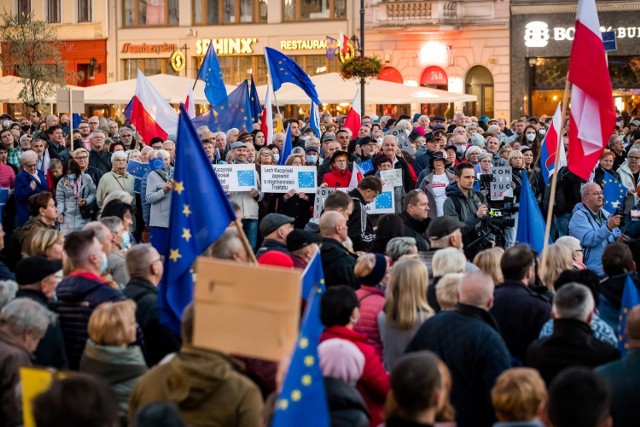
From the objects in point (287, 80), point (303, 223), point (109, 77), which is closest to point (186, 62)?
point (109, 77)

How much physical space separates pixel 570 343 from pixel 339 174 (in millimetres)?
8426

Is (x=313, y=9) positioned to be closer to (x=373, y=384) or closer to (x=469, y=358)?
(x=469, y=358)

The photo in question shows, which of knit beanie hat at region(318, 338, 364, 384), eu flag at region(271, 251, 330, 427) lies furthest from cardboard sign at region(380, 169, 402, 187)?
eu flag at region(271, 251, 330, 427)

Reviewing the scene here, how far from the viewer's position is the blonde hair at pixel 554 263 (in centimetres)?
896

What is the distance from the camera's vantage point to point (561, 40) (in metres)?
41.7

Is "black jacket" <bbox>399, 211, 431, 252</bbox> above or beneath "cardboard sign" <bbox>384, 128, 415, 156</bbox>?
beneath

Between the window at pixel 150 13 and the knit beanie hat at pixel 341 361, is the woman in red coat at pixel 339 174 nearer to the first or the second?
the knit beanie hat at pixel 341 361

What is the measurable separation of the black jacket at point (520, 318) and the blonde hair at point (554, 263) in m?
1.19

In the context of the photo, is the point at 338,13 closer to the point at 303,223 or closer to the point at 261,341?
the point at 303,223

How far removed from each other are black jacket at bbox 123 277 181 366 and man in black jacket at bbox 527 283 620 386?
232cm

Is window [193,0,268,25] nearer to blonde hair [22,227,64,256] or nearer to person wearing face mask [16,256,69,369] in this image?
blonde hair [22,227,64,256]

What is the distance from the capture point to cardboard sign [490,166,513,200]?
14.5m

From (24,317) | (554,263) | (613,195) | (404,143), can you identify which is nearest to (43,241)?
(24,317)

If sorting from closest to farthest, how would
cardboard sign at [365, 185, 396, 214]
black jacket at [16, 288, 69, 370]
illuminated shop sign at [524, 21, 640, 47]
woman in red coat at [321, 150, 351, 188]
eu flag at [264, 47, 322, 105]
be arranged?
black jacket at [16, 288, 69, 370] → cardboard sign at [365, 185, 396, 214] → woman in red coat at [321, 150, 351, 188] → eu flag at [264, 47, 322, 105] → illuminated shop sign at [524, 21, 640, 47]
